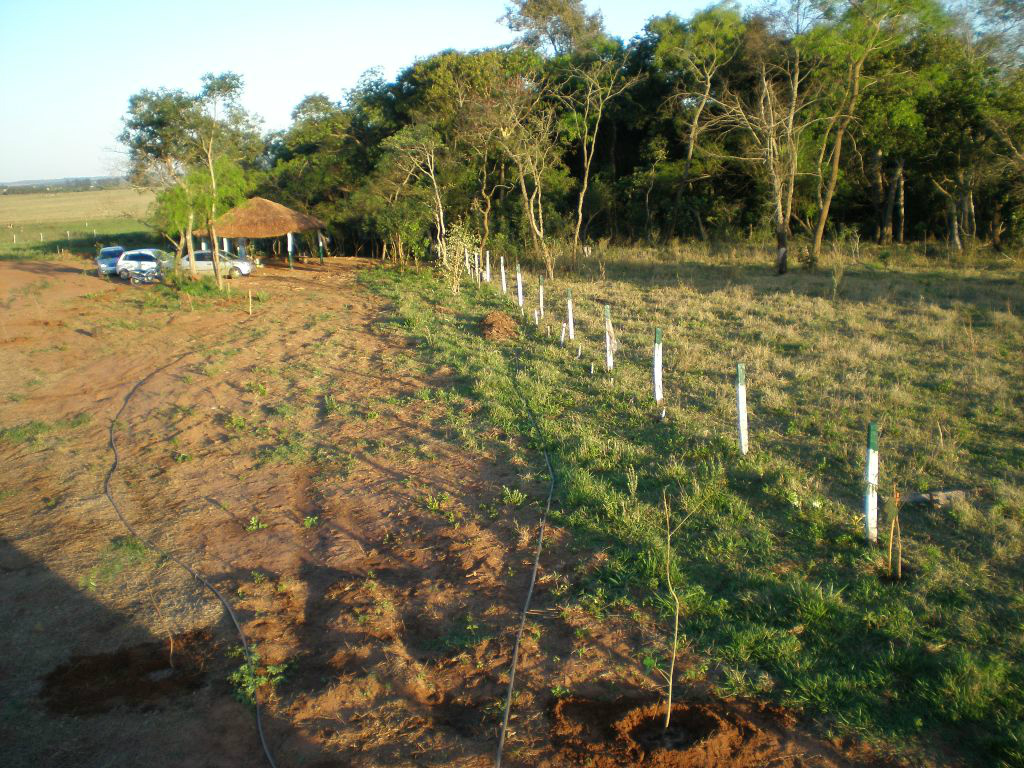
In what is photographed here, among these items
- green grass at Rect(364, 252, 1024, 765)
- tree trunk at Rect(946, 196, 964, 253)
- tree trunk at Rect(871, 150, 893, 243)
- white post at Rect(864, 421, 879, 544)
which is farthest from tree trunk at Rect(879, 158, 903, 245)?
white post at Rect(864, 421, 879, 544)

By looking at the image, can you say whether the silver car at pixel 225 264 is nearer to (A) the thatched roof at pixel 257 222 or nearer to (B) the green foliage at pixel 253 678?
(A) the thatched roof at pixel 257 222

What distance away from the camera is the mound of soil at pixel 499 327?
15.0 m

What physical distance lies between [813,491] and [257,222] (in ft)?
94.4

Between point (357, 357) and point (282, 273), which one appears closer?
point (357, 357)

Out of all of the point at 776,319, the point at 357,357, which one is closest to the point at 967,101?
the point at 776,319

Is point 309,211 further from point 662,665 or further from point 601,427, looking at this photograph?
point 662,665

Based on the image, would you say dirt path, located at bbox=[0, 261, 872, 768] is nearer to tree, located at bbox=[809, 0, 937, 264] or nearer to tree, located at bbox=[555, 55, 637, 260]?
tree, located at bbox=[809, 0, 937, 264]

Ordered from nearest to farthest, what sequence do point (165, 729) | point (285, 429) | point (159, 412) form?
point (165, 729)
point (285, 429)
point (159, 412)

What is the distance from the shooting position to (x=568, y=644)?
5078 millimetres

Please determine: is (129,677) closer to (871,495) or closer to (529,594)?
(529,594)

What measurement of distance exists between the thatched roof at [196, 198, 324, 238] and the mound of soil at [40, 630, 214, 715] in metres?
27.6

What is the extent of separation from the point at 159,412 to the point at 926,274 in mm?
19056

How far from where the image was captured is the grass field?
44.3 meters

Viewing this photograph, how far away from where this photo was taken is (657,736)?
4.20 meters
